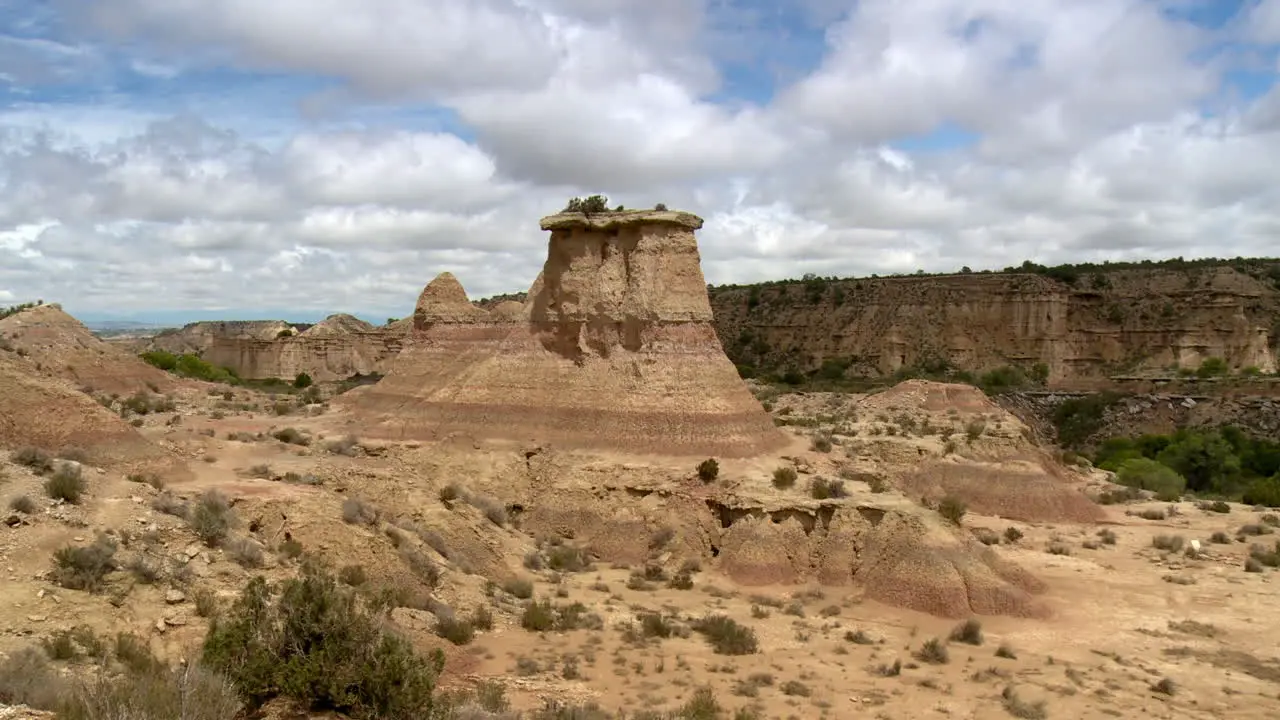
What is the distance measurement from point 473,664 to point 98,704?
21.3 feet

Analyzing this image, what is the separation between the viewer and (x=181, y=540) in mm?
12852

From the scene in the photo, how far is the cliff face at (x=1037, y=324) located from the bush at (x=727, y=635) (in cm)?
6430

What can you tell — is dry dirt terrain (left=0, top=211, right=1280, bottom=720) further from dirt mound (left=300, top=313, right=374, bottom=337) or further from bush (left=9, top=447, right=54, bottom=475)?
dirt mound (left=300, top=313, right=374, bottom=337)

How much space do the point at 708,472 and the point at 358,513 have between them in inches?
362

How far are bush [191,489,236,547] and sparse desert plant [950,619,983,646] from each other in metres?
13.0

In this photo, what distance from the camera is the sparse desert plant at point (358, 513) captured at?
15.4 meters

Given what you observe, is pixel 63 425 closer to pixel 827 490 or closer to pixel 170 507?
pixel 170 507

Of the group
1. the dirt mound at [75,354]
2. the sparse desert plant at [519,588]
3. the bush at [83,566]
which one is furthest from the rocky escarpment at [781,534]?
the dirt mound at [75,354]

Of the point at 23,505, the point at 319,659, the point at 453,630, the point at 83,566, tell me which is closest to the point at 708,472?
the point at 453,630

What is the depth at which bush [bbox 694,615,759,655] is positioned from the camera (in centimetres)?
1539

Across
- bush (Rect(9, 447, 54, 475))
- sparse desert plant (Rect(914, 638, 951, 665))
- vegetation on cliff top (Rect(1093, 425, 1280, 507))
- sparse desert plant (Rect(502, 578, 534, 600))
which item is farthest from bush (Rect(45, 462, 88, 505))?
vegetation on cliff top (Rect(1093, 425, 1280, 507))

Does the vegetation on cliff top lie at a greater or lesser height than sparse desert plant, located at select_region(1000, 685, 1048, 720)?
greater

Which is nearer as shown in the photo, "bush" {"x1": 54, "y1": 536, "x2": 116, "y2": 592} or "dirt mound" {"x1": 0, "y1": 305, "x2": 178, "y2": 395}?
"bush" {"x1": 54, "y1": 536, "x2": 116, "y2": 592}

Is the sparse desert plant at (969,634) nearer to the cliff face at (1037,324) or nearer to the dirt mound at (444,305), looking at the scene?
the dirt mound at (444,305)
